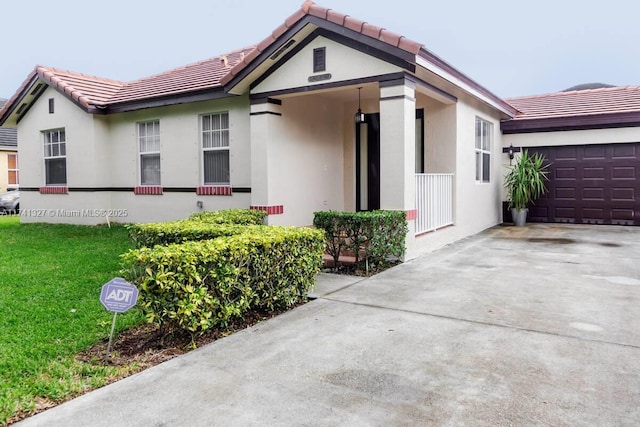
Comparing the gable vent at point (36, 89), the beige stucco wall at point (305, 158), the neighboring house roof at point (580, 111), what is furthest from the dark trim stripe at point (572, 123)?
the gable vent at point (36, 89)

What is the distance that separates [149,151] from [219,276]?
329 inches

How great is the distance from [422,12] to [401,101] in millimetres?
29888

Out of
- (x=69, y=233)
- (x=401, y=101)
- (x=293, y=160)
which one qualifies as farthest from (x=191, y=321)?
(x=69, y=233)

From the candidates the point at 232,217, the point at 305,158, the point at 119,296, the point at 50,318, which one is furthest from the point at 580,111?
the point at 50,318

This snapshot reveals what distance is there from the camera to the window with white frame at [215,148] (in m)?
10.4

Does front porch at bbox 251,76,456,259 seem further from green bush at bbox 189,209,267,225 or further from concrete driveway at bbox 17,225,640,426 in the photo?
concrete driveway at bbox 17,225,640,426

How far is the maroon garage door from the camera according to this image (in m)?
12.2

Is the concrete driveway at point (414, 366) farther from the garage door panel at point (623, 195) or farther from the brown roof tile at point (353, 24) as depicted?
the garage door panel at point (623, 195)

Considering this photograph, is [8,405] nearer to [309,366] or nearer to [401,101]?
[309,366]

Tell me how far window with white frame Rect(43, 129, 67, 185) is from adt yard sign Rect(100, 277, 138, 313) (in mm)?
10645

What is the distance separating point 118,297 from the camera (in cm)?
379

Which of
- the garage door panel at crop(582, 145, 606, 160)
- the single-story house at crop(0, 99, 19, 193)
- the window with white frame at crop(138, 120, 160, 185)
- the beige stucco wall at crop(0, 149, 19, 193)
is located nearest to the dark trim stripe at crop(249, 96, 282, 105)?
the window with white frame at crop(138, 120, 160, 185)

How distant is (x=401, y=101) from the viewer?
7492 mm

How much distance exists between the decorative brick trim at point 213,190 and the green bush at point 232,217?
1.70 meters
